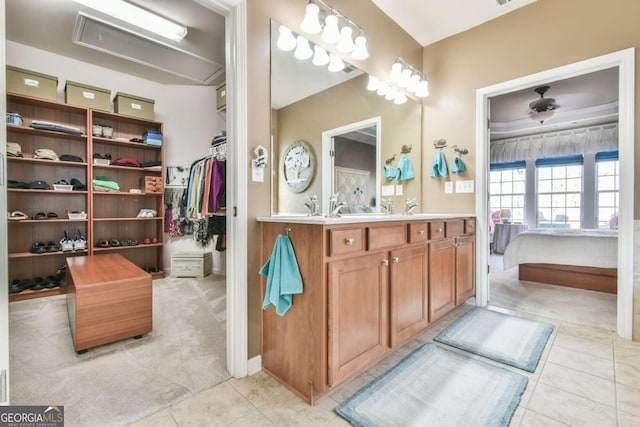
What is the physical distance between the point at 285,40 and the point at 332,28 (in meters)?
0.44

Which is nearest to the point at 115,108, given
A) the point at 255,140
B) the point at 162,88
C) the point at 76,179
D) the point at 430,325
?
the point at 162,88

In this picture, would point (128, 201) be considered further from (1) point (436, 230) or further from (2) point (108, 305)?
(1) point (436, 230)

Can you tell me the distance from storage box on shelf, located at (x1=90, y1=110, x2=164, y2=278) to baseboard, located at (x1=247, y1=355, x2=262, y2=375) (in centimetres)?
276

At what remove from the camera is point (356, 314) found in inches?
61.0

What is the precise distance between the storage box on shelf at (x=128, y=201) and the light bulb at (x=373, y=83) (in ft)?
9.52

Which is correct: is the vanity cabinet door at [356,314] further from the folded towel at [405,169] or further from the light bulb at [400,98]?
the light bulb at [400,98]

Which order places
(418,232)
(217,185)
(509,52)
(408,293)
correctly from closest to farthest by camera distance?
(408,293) < (418,232) < (217,185) < (509,52)

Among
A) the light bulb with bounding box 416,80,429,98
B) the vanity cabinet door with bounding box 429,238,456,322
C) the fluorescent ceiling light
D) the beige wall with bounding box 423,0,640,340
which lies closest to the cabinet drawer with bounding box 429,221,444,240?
the vanity cabinet door with bounding box 429,238,456,322

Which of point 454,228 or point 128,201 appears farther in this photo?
point 128,201

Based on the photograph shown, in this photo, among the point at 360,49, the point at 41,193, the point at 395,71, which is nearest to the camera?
the point at 360,49

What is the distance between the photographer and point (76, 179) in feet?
11.3

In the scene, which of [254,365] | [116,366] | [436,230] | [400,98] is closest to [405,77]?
[400,98]

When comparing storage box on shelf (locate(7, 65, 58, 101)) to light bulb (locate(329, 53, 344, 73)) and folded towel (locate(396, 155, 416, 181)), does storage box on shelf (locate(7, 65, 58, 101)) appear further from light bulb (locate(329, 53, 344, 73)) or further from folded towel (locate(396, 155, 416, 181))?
folded towel (locate(396, 155, 416, 181))

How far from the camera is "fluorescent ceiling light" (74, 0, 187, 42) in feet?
7.79
